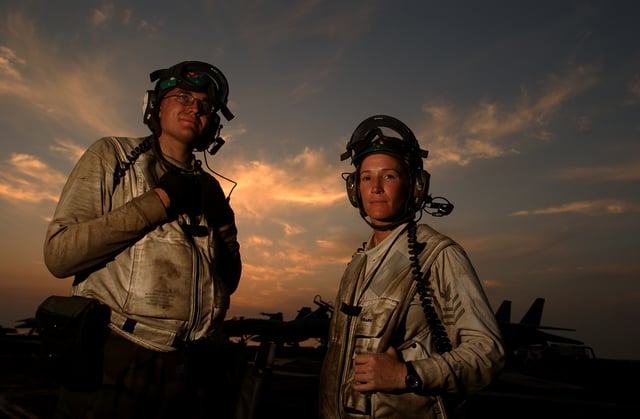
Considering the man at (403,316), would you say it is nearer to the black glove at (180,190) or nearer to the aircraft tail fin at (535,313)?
the black glove at (180,190)

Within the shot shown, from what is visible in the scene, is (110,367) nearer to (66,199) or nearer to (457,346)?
(66,199)

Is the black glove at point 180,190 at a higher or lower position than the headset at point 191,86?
lower

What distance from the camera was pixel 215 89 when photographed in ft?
10.5

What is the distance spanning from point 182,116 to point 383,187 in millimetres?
1658

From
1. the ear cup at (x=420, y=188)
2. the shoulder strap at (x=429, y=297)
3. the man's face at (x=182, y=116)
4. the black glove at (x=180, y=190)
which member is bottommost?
the shoulder strap at (x=429, y=297)

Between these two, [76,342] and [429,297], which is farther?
[429,297]

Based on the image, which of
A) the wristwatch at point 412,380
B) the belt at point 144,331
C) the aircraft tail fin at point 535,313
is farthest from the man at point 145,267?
the aircraft tail fin at point 535,313

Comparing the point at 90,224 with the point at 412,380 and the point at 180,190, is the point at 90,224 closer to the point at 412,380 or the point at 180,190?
→ the point at 180,190

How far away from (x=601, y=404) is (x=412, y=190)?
1199 centimetres

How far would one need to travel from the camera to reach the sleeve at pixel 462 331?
1.98 m

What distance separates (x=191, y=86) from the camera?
3.04 meters

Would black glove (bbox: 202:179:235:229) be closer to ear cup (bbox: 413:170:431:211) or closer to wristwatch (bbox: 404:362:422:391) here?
ear cup (bbox: 413:170:431:211)

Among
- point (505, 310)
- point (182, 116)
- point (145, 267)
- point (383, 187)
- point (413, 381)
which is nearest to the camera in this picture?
point (413, 381)

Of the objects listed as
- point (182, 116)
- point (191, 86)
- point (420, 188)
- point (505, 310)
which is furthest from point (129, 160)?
point (505, 310)
